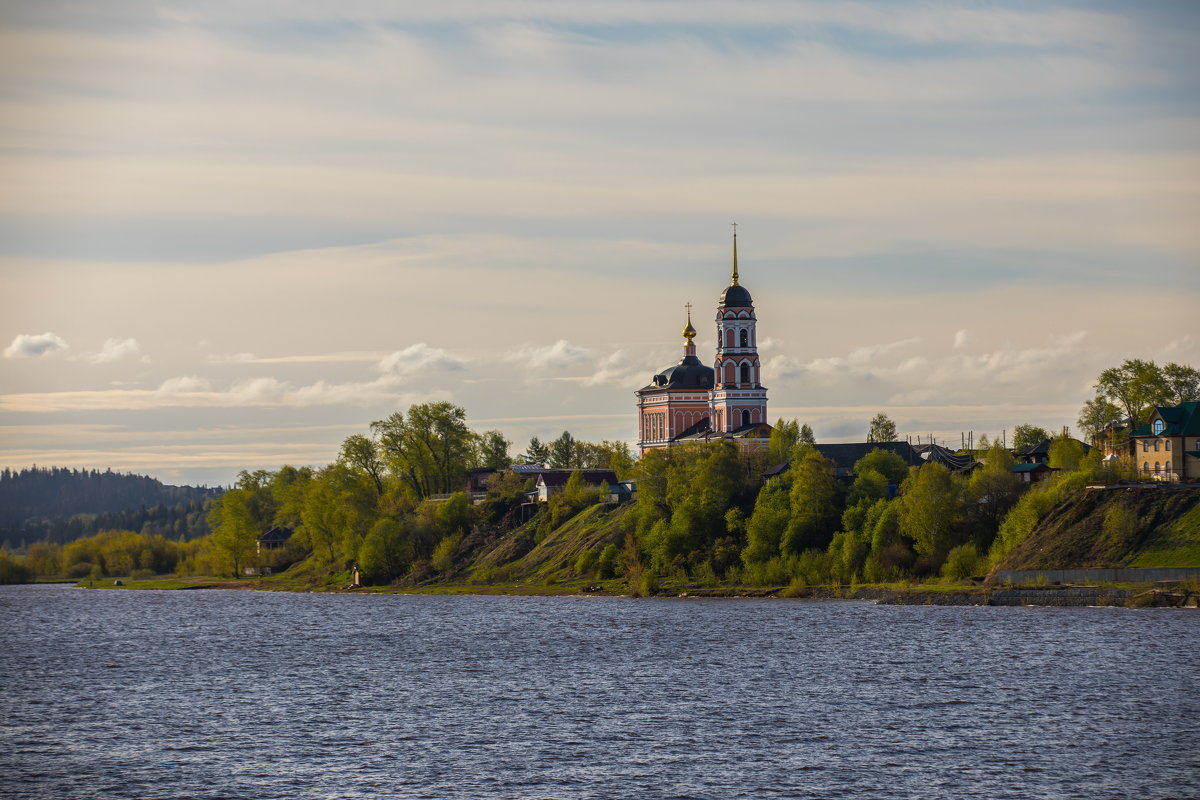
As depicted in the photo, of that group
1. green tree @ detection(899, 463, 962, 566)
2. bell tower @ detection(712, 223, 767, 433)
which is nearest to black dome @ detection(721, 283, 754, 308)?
bell tower @ detection(712, 223, 767, 433)

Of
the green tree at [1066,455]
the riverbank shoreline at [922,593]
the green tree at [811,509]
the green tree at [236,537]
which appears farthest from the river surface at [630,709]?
the green tree at [236,537]

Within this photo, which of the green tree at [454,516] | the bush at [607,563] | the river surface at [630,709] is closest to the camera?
the river surface at [630,709]

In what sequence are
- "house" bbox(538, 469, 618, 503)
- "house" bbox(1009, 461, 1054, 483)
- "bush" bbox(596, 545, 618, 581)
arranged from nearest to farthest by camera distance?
1. "house" bbox(1009, 461, 1054, 483)
2. "bush" bbox(596, 545, 618, 581)
3. "house" bbox(538, 469, 618, 503)

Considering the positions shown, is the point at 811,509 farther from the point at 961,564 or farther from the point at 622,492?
the point at 622,492

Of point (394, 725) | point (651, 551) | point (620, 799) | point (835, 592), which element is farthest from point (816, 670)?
point (651, 551)

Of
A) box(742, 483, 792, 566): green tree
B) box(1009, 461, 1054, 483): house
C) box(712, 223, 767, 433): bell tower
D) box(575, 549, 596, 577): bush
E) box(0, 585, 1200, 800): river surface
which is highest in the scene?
box(712, 223, 767, 433): bell tower

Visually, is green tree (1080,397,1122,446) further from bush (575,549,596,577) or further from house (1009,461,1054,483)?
bush (575,549,596,577)

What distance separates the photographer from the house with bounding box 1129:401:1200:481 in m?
117

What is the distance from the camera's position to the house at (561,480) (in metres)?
173

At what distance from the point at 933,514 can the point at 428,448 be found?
8145 centimetres

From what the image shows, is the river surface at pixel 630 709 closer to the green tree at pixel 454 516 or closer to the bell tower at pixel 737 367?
the green tree at pixel 454 516

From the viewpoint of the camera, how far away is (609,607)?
118375 millimetres

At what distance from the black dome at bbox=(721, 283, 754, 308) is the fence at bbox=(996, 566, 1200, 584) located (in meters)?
84.9

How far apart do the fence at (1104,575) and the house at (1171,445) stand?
61.7ft
